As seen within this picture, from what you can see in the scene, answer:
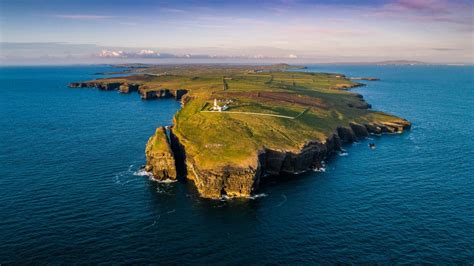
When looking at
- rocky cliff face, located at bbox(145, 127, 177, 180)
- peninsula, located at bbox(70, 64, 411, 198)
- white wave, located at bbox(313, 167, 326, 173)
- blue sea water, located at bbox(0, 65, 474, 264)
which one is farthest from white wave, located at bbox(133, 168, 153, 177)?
white wave, located at bbox(313, 167, 326, 173)

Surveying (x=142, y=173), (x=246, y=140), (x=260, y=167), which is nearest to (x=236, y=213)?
(x=260, y=167)

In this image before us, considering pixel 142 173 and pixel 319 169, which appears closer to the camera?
pixel 142 173

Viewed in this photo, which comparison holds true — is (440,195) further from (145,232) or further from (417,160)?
(145,232)

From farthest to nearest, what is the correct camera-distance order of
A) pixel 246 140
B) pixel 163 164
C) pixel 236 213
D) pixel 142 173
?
1. pixel 246 140
2. pixel 142 173
3. pixel 163 164
4. pixel 236 213

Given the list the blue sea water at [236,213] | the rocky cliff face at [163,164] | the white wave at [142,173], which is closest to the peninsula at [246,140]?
the rocky cliff face at [163,164]

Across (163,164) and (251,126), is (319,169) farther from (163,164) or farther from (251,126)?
(163,164)

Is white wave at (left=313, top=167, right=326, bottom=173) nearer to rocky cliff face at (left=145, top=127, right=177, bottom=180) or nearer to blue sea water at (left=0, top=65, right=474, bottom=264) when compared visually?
blue sea water at (left=0, top=65, right=474, bottom=264)

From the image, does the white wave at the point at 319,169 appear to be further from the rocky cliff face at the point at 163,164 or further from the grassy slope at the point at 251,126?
the rocky cliff face at the point at 163,164

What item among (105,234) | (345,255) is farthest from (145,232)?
(345,255)
